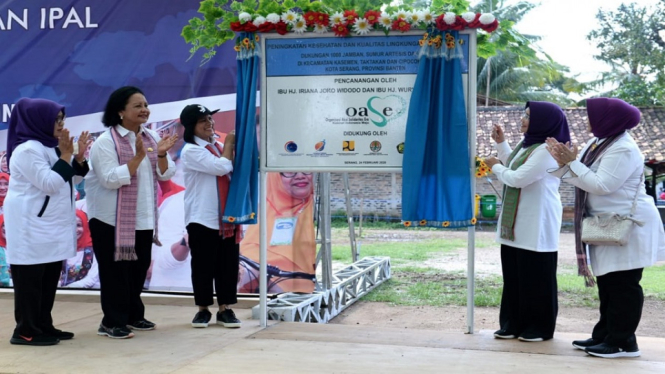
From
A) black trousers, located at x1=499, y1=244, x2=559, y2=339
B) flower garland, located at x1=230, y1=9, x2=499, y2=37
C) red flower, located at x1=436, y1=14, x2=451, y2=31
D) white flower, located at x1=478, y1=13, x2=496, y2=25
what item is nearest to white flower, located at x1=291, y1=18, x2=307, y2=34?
flower garland, located at x1=230, y1=9, x2=499, y2=37

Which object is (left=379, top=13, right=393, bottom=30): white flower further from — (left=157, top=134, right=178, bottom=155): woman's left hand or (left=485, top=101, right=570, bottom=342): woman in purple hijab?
(left=157, top=134, right=178, bottom=155): woman's left hand

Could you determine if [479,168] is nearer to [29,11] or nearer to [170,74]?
[170,74]

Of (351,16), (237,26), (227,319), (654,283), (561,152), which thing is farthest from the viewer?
(654,283)

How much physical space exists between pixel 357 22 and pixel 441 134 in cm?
93

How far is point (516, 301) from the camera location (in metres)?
4.85

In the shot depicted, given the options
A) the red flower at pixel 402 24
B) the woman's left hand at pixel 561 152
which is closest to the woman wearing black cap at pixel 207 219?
the red flower at pixel 402 24

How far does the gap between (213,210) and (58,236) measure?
102 cm

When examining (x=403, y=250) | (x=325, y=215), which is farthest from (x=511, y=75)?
(x=325, y=215)

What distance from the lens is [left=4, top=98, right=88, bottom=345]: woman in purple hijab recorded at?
4.57 meters

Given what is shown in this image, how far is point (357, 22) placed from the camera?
16.1ft

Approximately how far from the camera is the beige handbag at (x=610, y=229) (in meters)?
4.19

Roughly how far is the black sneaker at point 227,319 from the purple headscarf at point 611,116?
2.74m

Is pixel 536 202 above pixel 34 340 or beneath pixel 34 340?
above

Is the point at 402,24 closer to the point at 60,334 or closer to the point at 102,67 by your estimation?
the point at 60,334
